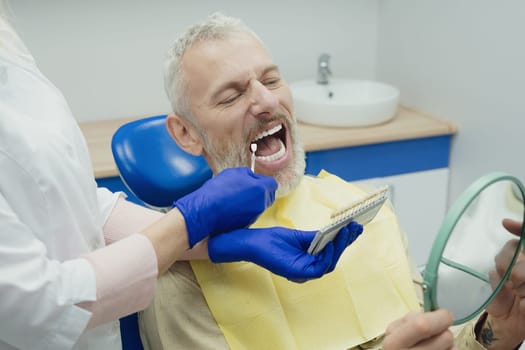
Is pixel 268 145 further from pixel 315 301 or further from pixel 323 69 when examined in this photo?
pixel 323 69

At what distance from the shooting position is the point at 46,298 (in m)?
0.87

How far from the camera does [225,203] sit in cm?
113

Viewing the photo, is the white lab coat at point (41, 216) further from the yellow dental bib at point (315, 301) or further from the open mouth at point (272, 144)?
the open mouth at point (272, 144)

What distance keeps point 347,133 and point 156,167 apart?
1129 mm

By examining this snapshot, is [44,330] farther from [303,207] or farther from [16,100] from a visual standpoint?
[303,207]

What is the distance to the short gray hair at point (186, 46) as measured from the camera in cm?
142

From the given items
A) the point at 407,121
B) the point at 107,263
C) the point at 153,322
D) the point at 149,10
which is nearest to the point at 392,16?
the point at 407,121

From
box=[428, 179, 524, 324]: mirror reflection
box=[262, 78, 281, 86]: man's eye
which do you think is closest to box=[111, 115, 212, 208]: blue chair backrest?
box=[262, 78, 281, 86]: man's eye

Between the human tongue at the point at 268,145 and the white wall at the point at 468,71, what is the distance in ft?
4.05

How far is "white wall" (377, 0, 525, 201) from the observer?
2.24m

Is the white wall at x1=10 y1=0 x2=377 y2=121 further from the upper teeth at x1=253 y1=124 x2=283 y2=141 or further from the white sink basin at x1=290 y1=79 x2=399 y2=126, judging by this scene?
the upper teeth at x1=253 y1=124 x2=283 y2=141

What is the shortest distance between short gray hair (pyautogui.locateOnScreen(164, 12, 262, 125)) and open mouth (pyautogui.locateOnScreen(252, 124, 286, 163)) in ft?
0.60

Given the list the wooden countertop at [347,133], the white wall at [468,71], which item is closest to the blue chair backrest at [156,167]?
the wooden countertop at [347,133]

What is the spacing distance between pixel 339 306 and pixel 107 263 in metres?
0.61
